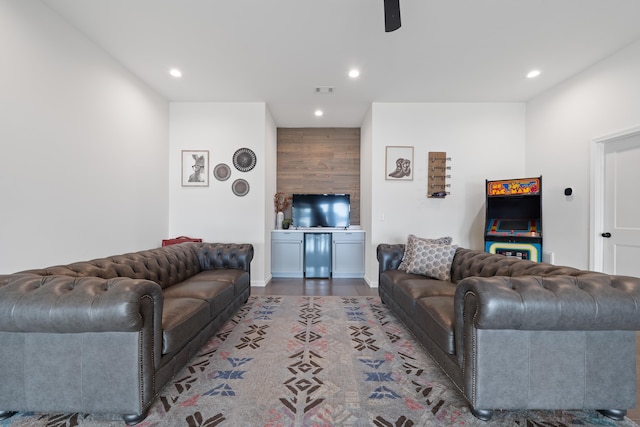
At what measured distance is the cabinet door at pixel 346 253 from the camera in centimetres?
525

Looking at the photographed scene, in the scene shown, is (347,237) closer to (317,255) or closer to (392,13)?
(317,255)

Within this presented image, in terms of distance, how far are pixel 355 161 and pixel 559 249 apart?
364cm

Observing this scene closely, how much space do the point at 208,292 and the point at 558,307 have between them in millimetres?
2489

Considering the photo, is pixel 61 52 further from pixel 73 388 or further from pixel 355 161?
pixel 355 161

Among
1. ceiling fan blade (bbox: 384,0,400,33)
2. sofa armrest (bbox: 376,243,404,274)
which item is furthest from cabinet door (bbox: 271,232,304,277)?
ceiling fan blade (bbox: 384,0,400,33)

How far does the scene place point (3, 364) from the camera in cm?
148

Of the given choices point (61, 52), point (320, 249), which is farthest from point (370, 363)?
point (61, 52)

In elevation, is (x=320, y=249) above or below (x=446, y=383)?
above

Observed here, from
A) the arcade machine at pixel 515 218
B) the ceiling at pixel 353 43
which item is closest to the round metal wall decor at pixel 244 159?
the ceiling at pixel 353 43

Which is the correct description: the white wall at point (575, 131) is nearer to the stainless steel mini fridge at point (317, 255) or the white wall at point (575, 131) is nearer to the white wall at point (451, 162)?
the white wall at point (451, 162)

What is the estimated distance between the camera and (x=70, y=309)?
1.41 meters

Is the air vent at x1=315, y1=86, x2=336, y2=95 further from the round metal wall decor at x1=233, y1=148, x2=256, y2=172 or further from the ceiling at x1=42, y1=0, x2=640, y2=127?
the round metal wall decor at x1=233, y1=148, x2=256, y2=172

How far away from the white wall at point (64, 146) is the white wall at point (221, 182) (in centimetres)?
65

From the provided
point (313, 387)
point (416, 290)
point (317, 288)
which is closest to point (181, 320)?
point (313, 387)
